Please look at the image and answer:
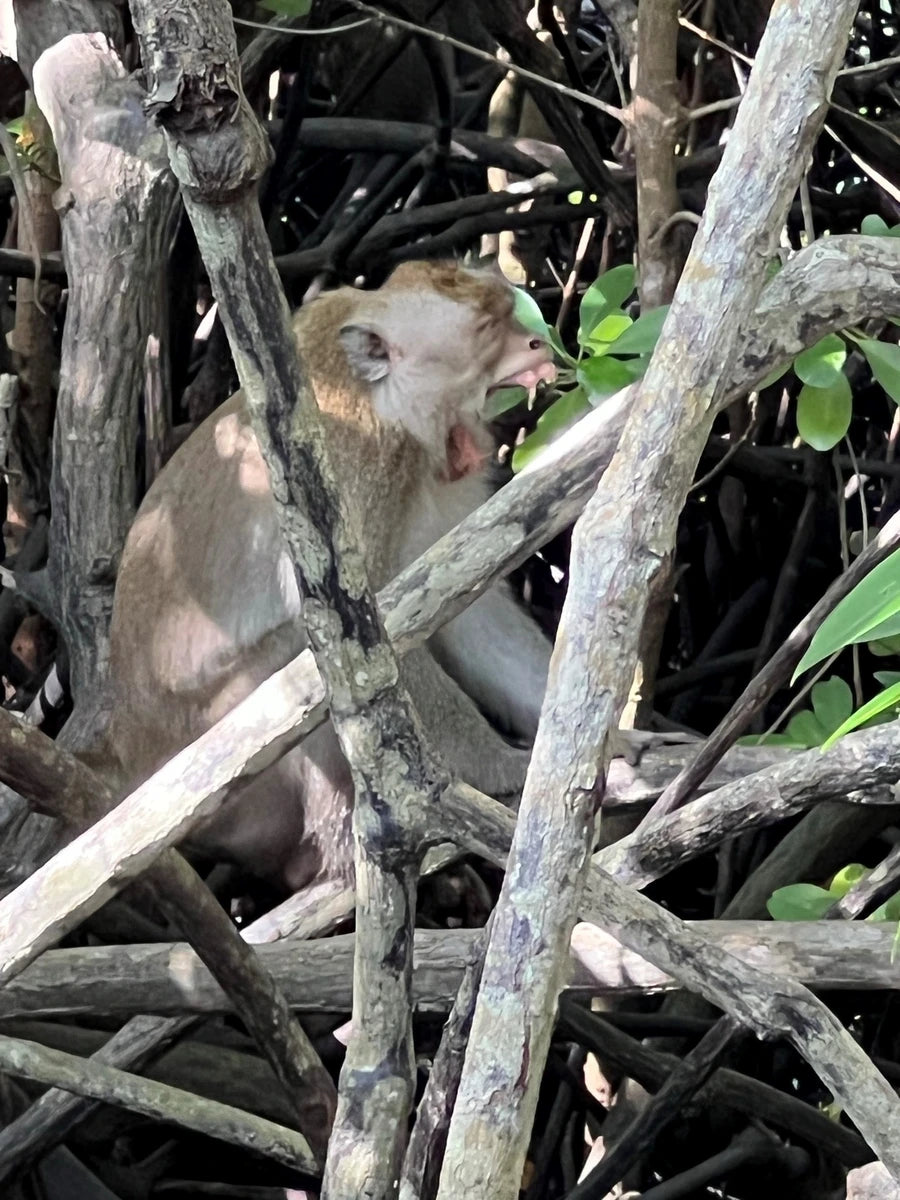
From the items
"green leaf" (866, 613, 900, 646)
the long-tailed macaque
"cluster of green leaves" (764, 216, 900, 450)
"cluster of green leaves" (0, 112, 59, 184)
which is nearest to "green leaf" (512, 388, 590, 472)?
"cluster of green leaves" (764, 216, 900, 450)

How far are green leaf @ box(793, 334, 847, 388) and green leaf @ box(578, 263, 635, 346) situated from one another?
20cm

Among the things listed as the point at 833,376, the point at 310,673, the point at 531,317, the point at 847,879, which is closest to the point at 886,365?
the point at 833,376

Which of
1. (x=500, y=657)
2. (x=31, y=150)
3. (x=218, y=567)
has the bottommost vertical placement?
(x=500, y=657)

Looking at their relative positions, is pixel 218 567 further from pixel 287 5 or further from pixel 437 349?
pixel 287 5

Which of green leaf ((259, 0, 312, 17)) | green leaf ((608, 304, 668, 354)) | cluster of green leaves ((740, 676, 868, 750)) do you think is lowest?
cluster of green leaves ((740, 676, 868, 750))

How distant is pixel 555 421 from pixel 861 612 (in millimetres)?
780

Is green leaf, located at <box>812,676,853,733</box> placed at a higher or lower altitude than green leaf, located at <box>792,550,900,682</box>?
lower

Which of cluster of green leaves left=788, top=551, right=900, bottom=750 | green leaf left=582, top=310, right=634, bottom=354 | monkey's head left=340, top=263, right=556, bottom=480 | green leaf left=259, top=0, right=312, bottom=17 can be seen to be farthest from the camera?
monkey's head left=340, top=263, right=556, bottom=480

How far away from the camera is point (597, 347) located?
4.09 ft

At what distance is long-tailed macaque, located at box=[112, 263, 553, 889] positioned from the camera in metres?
1.84

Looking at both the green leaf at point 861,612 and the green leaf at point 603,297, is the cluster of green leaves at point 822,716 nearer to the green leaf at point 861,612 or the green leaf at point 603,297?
the green leaf at point 603,297

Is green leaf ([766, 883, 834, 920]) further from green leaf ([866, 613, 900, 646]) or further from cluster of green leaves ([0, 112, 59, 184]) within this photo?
cluster of green leaves ([0, 112, 59, 184])

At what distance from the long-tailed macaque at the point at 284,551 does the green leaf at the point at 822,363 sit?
68cm

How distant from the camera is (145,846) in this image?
947 mm
